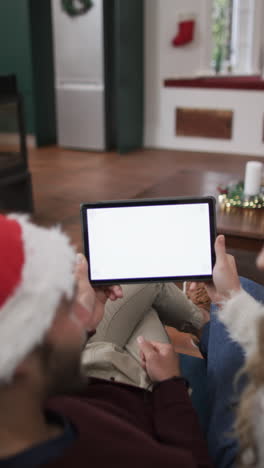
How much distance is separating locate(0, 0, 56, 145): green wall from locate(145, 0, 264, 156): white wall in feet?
3.65

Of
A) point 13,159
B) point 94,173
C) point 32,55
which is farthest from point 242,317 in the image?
point 32,55

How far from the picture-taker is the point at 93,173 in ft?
15.2

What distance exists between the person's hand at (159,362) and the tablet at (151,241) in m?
0.16

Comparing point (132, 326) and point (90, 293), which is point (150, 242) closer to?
point (90, 293)

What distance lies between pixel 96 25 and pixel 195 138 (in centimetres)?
154

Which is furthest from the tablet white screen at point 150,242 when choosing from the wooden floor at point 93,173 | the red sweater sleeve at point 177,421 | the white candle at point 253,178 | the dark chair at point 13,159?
the dark chair at point 13,159

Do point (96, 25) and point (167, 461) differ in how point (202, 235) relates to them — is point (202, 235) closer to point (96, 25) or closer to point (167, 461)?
point (167, 461)

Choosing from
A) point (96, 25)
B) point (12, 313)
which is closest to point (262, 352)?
point (12, 313)

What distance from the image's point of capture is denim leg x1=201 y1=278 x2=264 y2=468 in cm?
85

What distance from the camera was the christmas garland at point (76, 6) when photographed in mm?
5102

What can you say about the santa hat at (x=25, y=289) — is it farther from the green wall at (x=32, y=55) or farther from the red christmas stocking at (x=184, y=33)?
the green wall at (x=32, y=55)

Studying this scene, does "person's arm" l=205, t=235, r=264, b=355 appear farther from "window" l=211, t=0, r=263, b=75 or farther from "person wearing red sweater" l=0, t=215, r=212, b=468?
"window" l=211, t=0, r=263, b=75

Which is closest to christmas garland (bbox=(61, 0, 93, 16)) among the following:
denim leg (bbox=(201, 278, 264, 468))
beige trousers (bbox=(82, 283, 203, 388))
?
beige trousers (bbox=(82, 283, 203, 388))

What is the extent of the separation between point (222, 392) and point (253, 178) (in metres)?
1.36
